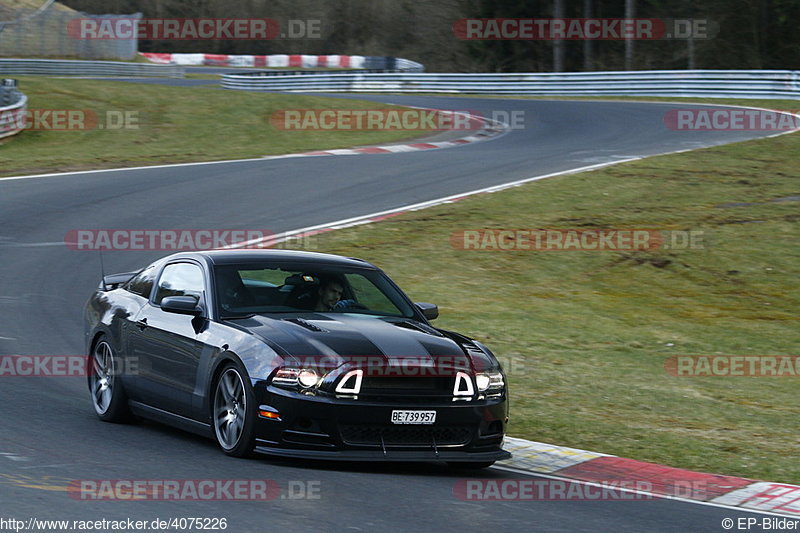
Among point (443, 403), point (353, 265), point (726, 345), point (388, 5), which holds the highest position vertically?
point (388, 5)

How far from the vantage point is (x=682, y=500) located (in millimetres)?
7148

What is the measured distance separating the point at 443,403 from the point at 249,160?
1889cm

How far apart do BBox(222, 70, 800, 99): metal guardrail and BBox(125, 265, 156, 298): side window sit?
3224 centimetres

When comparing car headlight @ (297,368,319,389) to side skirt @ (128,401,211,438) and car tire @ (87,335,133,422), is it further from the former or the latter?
car tire @ (87,335,133,422)

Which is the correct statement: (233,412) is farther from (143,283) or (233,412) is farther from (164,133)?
(164,133)

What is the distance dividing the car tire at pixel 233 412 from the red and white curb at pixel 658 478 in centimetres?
182

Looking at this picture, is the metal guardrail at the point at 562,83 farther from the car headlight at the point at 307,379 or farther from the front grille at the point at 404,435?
the car headlight at the point at 307,379

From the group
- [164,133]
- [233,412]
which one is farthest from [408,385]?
[164,133]

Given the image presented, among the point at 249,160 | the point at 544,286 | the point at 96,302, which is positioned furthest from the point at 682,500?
the point at 249,160

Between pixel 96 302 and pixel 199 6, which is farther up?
pixel 199 6

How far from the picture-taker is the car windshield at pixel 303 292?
27.0ft

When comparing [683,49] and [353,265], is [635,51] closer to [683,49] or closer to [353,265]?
[683,49]

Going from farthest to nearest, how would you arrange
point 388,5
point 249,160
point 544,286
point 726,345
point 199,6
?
1. point 199,6
2. point 388,5
3. point 249,160
4. point 544,286
5. point 726,345

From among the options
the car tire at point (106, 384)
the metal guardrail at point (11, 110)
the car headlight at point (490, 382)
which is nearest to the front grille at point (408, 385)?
the car headlight at point (490, 382)
